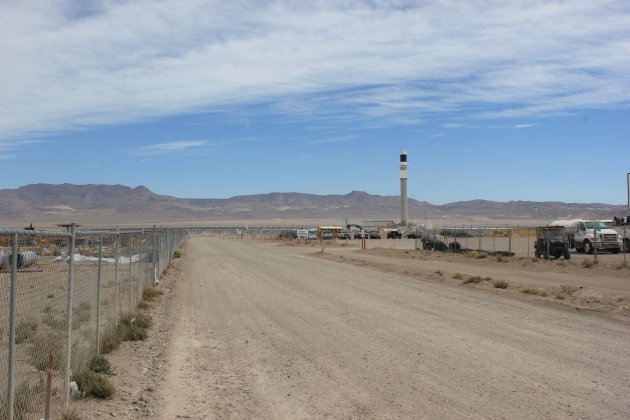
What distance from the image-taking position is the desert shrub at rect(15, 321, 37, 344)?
23.7 feet

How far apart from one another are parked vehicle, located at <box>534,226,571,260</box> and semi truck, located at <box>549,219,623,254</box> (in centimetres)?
457

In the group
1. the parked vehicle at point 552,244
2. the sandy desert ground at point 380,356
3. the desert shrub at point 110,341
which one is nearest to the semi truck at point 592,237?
the parked vehicle at point 552,244

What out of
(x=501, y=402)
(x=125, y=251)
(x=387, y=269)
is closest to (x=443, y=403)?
(x=501, y=402)

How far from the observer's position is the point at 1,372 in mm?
7520

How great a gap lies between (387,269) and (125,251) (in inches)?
797

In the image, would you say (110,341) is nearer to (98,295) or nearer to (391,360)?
(98,295)

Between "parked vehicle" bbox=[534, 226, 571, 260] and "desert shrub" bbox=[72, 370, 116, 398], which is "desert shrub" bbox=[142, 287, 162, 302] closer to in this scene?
"desert shrub" bbox=[72, 370, 116, 398]

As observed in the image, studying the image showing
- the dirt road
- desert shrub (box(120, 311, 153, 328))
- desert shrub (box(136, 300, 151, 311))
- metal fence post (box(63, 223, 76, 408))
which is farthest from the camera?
desert shrub (box(136, 300, 151, 311))

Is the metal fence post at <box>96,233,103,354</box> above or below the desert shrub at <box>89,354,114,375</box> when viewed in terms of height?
above

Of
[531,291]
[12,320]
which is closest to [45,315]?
[12,320]

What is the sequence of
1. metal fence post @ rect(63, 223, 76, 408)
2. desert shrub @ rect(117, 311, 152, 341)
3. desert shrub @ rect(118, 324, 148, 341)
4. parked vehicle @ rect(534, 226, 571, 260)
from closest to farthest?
metal fence post @ rect(63, 223, 76, 408) < desert shrub @ rect(118, 324, 148, 341) < desert shrub @ rect(117, 311, 152, 341) < parked vehicle @ rect(534, 226, 571, 260)

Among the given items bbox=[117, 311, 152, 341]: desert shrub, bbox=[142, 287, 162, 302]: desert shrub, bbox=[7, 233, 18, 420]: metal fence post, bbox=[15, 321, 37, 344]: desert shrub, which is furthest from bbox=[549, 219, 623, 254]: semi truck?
bbox=[7, 233, 18, 420]: metal fence post

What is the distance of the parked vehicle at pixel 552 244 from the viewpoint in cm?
3741

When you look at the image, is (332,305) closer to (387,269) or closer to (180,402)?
(180,402)
